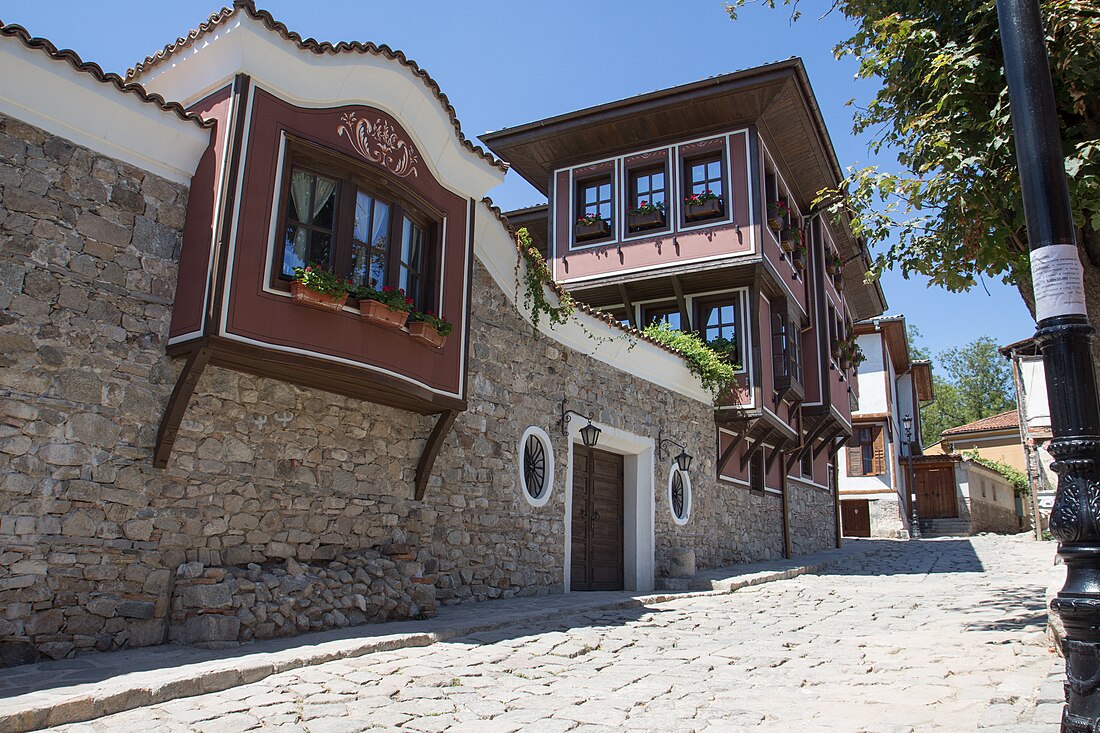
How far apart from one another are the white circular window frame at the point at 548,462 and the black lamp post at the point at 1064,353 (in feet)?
22.5

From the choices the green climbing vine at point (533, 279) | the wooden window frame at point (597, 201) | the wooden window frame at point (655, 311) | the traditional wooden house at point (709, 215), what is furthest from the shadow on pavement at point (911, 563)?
the green climbing vine at point (533, 279)

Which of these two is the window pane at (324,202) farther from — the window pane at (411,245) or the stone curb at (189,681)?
the stone curb at (189,681)

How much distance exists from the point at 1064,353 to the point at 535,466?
734cm

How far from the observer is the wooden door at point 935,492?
99.3 ft

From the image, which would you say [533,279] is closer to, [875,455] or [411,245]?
[411,245]

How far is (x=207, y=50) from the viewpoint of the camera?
6742mm

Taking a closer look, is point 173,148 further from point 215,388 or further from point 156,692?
point 156,692

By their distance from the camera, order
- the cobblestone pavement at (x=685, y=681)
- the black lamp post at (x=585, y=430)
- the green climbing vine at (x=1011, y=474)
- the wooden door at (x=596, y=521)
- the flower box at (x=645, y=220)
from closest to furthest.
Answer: the cobblestone pavement at (x=685, y=681) < the black lamp post at (x=585, y=430) < the wooden door at (x=596, y=521) < the flower box at (x=645, y=220) < the green climbing vine at (x=1011, y=474)

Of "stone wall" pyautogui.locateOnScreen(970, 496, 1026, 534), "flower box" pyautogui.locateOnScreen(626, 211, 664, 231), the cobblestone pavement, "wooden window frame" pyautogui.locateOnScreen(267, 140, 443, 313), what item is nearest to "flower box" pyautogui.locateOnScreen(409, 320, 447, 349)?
"wooden window frame" pyautogui.locateOnScreen(267, 140, 443, 313)

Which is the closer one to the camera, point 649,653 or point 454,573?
point 649,653

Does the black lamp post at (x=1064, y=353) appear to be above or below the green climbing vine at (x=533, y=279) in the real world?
below

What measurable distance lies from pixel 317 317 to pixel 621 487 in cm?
654

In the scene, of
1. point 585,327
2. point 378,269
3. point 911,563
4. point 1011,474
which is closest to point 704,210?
point 585,327

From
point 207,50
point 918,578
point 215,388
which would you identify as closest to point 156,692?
point 215,388
